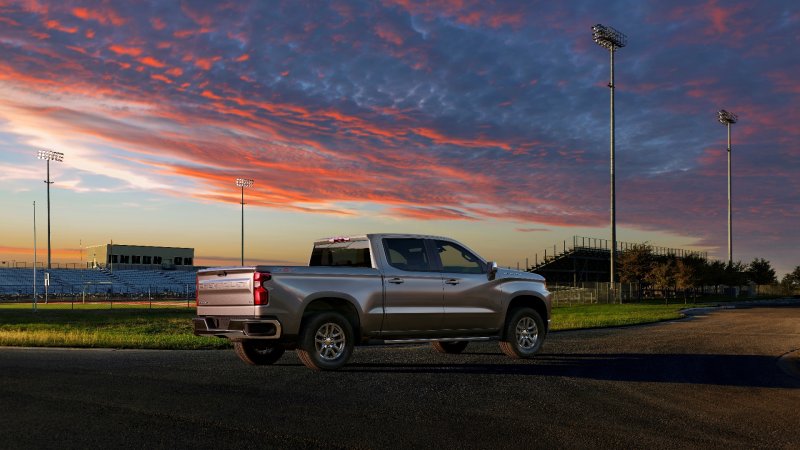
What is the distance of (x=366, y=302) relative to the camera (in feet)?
37.7

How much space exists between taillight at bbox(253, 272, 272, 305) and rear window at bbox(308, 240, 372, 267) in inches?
74.6

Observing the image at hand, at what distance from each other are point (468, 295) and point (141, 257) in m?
125

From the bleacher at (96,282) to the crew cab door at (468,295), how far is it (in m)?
66.5

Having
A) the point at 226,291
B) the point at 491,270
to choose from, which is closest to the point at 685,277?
the point at 491,270

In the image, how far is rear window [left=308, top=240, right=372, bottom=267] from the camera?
1212 cm

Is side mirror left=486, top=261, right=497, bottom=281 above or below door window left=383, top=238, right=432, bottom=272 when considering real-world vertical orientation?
below

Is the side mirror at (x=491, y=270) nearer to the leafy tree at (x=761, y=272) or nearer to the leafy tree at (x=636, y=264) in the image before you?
the leafy tree at (x=636, y=264)

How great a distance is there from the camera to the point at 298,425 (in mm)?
7258

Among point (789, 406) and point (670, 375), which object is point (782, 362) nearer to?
point (670, 375)

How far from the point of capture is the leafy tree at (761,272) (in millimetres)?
97188

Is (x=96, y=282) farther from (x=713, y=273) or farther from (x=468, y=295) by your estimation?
(x=468, y=295)

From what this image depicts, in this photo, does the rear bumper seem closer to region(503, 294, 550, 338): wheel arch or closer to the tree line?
region(503, 294, 550, 338): wheel arch

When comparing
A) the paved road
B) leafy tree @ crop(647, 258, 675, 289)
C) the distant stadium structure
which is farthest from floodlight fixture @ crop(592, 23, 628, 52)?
the distant stadium structure

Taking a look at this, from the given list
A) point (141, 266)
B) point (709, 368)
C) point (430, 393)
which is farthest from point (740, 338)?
point (141, 266)
